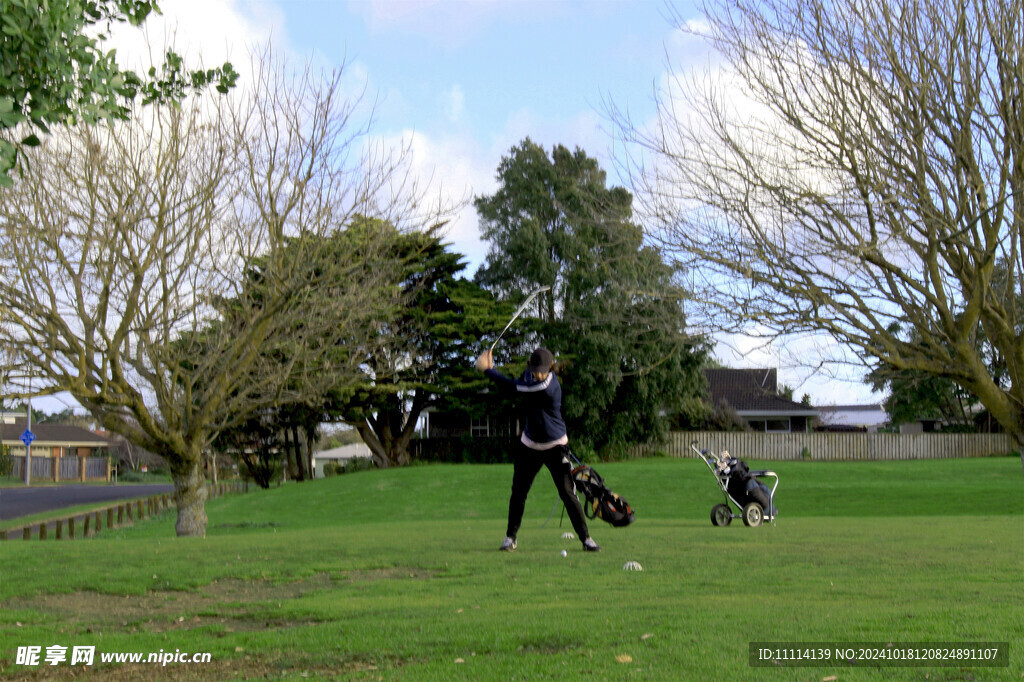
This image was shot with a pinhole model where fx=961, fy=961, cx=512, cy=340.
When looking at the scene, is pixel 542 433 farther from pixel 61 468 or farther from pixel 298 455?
pixel 61 468

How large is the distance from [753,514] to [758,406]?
5243cm

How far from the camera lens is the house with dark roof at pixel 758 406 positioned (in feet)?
212

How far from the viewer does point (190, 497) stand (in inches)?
779

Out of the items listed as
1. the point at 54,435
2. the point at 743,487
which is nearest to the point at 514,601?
the point at 743,487

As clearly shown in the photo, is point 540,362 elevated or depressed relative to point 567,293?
depressed

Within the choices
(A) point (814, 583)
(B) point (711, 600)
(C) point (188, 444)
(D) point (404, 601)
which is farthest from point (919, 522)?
(C) point (188, 444)

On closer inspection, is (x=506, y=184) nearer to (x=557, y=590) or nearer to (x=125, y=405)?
(x=125, y=405)

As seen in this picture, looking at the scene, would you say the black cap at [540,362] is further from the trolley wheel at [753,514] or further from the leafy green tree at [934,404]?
the leafy green tree at [934,404]

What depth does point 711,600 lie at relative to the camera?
7.23 metres

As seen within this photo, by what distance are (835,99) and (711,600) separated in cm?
915

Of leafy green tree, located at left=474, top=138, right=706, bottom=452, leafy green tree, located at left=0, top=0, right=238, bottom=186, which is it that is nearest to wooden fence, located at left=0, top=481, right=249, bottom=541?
leafy green tree, located at left=0, top=0, right=238, bottom=186

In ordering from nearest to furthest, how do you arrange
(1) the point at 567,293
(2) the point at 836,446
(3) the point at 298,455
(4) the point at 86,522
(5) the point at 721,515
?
1. (5) the point at 721,515
2. (4) the point at 86,522
3. (1) the point at 567,293
4. (2) the point at 836,446
5. (3) the point at 298,455

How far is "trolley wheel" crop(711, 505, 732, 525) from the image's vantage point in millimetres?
15641

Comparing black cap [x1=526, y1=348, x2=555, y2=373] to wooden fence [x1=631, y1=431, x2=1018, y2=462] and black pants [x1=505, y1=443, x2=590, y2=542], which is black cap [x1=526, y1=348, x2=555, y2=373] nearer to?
black pants [x1=505, y1=443, x2=590, y2=542]
